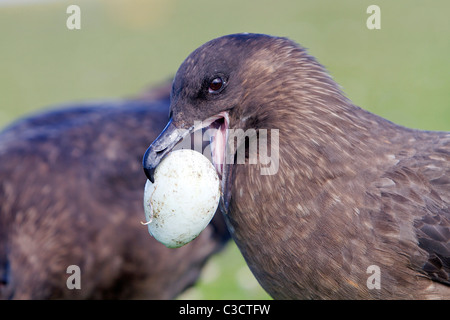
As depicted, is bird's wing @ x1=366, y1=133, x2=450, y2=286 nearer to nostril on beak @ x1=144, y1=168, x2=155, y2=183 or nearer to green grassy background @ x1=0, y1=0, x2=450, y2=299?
nostril on beak @ x1=144, y1=168, x2=155, y2=183

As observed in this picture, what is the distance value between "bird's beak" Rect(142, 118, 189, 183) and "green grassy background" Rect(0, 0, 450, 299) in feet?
9.26

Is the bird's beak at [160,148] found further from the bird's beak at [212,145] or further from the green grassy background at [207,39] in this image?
the green grassy background at [207,39]

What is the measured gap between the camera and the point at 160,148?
253 centimetres

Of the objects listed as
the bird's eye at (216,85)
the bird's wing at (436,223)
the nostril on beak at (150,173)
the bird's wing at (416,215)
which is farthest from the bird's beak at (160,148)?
the bird's wing at (436,223)

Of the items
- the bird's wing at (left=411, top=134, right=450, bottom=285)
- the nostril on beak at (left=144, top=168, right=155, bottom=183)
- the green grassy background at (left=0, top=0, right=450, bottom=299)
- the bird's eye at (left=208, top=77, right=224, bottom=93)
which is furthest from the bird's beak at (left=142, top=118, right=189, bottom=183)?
the green grassy background at (left=0, top=0, right=450, bottom=299)

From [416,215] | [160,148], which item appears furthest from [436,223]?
[160,148]

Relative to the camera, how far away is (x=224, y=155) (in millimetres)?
2611

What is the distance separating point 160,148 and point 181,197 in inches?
8.7

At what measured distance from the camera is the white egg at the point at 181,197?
96.7 inches

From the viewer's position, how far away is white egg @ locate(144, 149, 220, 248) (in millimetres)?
2457

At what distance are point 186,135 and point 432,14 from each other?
Result: 40.2ft

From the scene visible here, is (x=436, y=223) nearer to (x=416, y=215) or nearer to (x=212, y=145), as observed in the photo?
(x=416, y=215)

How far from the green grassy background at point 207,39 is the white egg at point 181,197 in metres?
2.79
